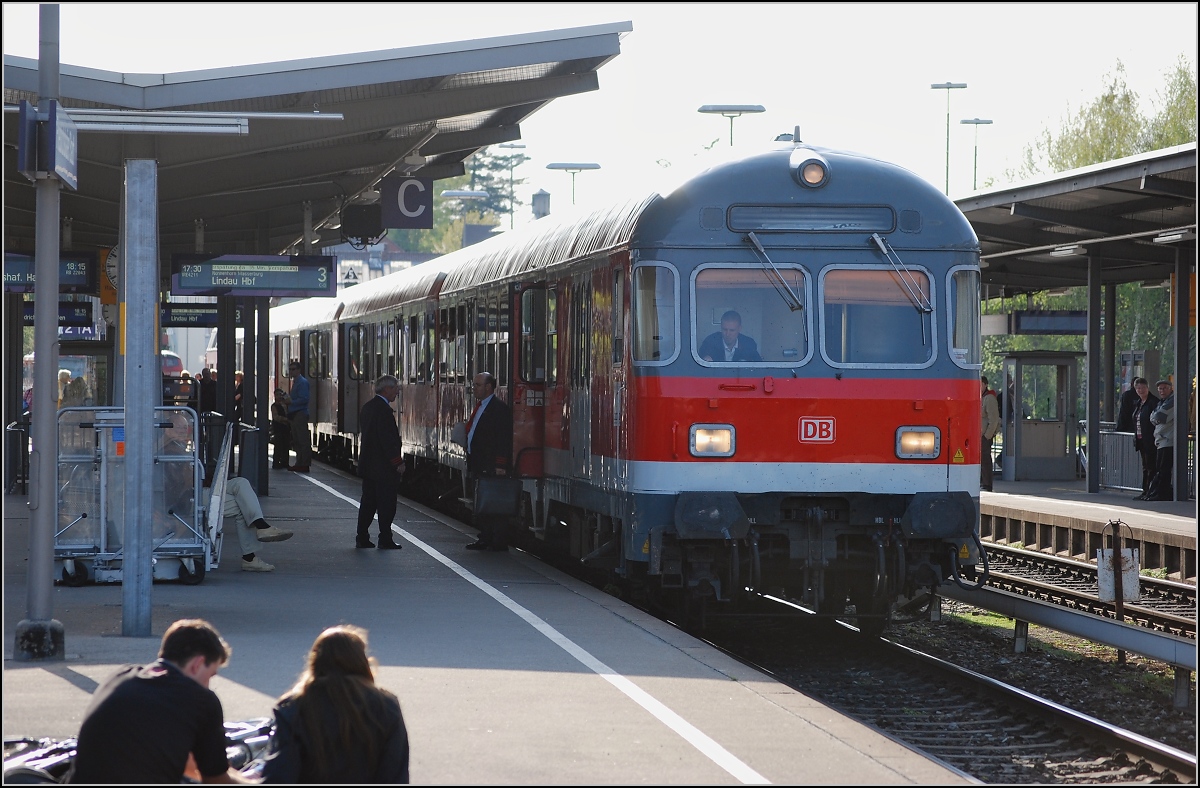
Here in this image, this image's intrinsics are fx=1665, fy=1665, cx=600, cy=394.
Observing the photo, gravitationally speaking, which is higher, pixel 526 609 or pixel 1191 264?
pixel 1191 264

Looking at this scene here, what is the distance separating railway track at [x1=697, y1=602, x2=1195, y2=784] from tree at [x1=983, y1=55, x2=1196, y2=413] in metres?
33.5

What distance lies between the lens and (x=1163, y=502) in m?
21.9

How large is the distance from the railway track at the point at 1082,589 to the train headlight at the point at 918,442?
10.9 ft

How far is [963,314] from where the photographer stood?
37.7ft

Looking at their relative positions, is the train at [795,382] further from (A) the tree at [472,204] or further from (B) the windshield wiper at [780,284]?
(A) the tree at [472,204]

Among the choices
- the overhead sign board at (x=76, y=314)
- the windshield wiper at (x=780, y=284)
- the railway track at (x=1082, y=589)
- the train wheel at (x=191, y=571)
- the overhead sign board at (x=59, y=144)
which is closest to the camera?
the overhead sign board at (x=59, y=144)

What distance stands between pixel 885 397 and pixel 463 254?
361 inches

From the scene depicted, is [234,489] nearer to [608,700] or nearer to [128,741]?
[608,700]

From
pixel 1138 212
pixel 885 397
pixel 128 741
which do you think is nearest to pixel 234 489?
pixel 885 397

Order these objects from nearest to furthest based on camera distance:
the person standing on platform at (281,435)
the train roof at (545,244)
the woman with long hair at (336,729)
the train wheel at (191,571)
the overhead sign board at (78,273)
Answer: the woman with long hair at (336,729) < the train roof at (545,244) < the train wheel at (191,571) < the overhead sign board at (78,273) < the person standing on platform at (281,435)

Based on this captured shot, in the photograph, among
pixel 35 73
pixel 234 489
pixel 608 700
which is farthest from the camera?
pixel 234 489

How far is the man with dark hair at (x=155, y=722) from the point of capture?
5527mm

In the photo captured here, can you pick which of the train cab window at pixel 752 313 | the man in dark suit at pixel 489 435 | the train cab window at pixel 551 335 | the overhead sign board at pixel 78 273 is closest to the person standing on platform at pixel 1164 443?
the man in dark suit at pixel 489 435

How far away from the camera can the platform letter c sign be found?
18141 millimetres
